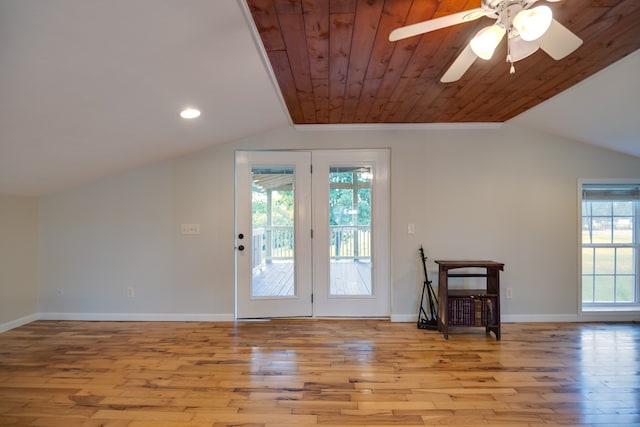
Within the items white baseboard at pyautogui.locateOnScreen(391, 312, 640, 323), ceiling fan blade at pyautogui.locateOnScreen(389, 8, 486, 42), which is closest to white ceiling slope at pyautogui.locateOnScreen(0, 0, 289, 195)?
ceiling fan blade at pyautogui.locateOnScreen(389, 8, 486, 42)

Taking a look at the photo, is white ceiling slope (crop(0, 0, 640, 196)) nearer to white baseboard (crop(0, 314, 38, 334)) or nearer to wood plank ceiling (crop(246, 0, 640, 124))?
wood plank ceiling (crop(246, 0, 640, 124))

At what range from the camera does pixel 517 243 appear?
11.7 ft

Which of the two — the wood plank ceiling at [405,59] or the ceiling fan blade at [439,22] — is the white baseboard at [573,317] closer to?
the wood plank ceiling at [405,59]

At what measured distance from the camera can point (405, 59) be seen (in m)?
2.08

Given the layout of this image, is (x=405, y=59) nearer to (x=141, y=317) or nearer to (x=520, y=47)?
(x=520, y=47)

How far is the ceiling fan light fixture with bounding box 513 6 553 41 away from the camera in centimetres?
124

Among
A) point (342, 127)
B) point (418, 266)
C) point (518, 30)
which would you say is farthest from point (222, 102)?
point (418, 266)

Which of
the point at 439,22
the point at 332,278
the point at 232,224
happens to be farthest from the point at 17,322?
the point at 439,22

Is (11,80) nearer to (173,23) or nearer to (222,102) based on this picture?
(173,23)

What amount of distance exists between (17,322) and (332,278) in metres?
3.55

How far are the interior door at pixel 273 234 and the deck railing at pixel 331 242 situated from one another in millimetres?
12

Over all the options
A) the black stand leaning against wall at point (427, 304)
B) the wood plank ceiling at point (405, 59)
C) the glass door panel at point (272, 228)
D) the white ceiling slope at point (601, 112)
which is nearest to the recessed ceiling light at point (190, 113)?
the wood plank ceiling at point (405, 59)

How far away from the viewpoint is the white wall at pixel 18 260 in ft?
10.7

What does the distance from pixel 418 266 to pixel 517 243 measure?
1172 millimetres
